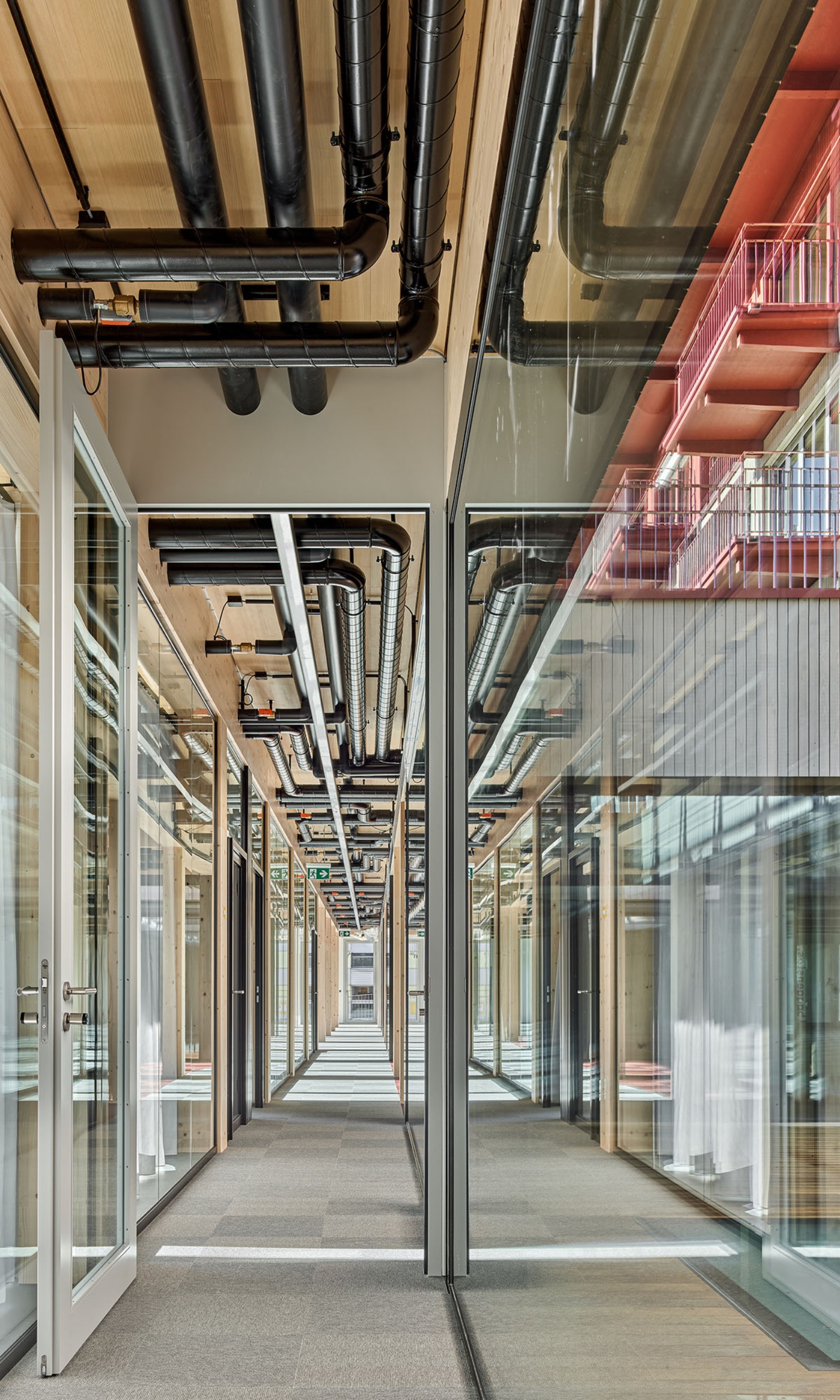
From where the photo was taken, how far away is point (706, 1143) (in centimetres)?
88

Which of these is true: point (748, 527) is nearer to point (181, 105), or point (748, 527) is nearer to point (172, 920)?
point (181, 105)

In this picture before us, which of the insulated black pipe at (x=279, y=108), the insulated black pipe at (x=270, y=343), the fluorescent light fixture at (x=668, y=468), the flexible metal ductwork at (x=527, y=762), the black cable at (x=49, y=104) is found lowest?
the flexible metal ductwork at (x=527, y=762)

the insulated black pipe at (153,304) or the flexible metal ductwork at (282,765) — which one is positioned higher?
the insulated black pipe at (153,304)

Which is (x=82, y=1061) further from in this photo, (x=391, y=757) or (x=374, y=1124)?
(x=391, y=757)

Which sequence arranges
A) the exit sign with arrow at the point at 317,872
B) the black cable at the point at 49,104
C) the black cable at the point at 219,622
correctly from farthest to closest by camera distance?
the exit sign with arrow at the point at 317,872, the black cable at the point at 219,622, the black cable at the point at 49,104

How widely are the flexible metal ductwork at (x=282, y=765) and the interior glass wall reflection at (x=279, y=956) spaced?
0.43 meters

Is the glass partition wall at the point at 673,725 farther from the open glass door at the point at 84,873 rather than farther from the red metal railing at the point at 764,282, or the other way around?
the open glass door at the point at 84,873

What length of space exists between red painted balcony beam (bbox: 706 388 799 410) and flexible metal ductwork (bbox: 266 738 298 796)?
10678mm

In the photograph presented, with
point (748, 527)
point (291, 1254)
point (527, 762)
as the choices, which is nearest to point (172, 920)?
point (291, 1254)

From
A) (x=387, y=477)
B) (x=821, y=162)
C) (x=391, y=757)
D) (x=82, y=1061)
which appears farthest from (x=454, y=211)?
(x=391, y=757)

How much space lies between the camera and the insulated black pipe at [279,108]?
2846 millimetres

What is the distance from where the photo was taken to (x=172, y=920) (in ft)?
23.3

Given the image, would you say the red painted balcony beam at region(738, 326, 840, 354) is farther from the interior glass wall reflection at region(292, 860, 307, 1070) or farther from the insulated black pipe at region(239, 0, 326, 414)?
the interior glass wall reflection at region(292, 860, 307, 1070)

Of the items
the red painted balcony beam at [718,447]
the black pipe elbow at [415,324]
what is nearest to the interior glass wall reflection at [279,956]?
the black pipe elbow at [415,324]
